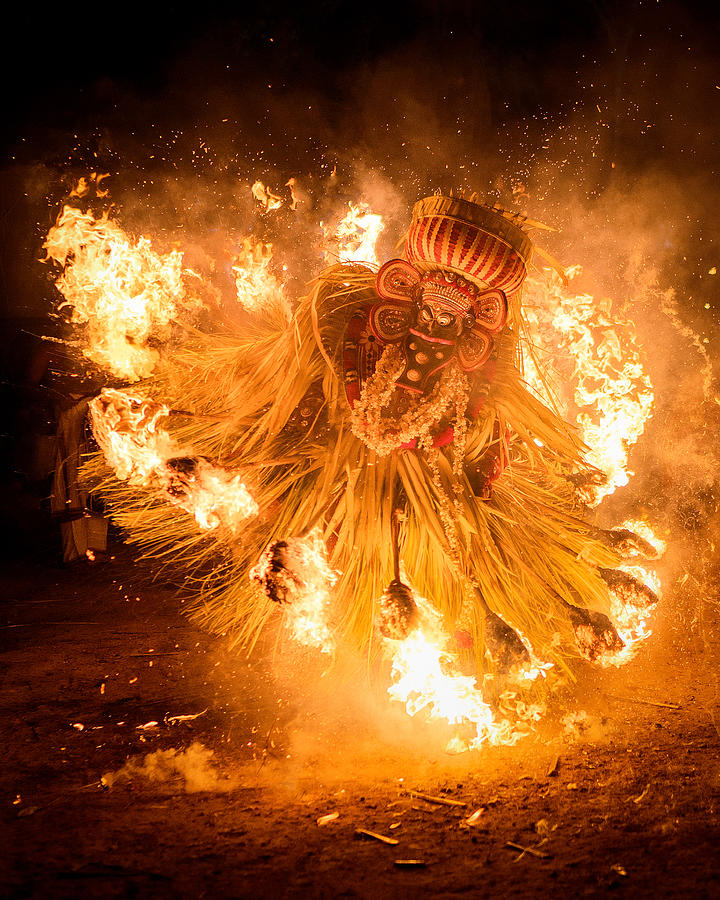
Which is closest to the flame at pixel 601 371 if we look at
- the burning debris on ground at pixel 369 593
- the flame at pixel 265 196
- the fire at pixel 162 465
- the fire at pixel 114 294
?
the burning debris on ground at pixel 369 593

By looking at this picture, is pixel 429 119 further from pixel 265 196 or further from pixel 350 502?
pixel 350 502

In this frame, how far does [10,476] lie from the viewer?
4.60m

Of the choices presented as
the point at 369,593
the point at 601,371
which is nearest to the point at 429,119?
the point at 601,371

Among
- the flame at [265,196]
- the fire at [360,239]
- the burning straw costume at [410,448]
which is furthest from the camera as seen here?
the flame at [265,196]

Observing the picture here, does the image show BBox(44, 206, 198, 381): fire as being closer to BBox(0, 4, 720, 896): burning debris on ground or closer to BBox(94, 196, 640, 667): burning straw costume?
BBox(0, 4, 720, 896): burning debris on ground

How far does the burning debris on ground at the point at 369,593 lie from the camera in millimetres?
1458

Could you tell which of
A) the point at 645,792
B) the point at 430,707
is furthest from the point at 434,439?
the point at 645,792

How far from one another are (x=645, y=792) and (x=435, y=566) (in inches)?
36.5

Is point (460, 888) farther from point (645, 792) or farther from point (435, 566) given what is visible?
point (435, 566)

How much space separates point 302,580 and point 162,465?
61cm

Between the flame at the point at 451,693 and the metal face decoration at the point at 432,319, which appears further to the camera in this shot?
the metal face decoration at the point at 432,319

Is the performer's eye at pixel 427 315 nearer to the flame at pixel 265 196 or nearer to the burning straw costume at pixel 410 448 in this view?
the burning straw costume at pixel 410 448

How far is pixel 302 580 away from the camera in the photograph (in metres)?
1.89

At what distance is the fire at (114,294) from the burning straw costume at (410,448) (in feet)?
1.86
